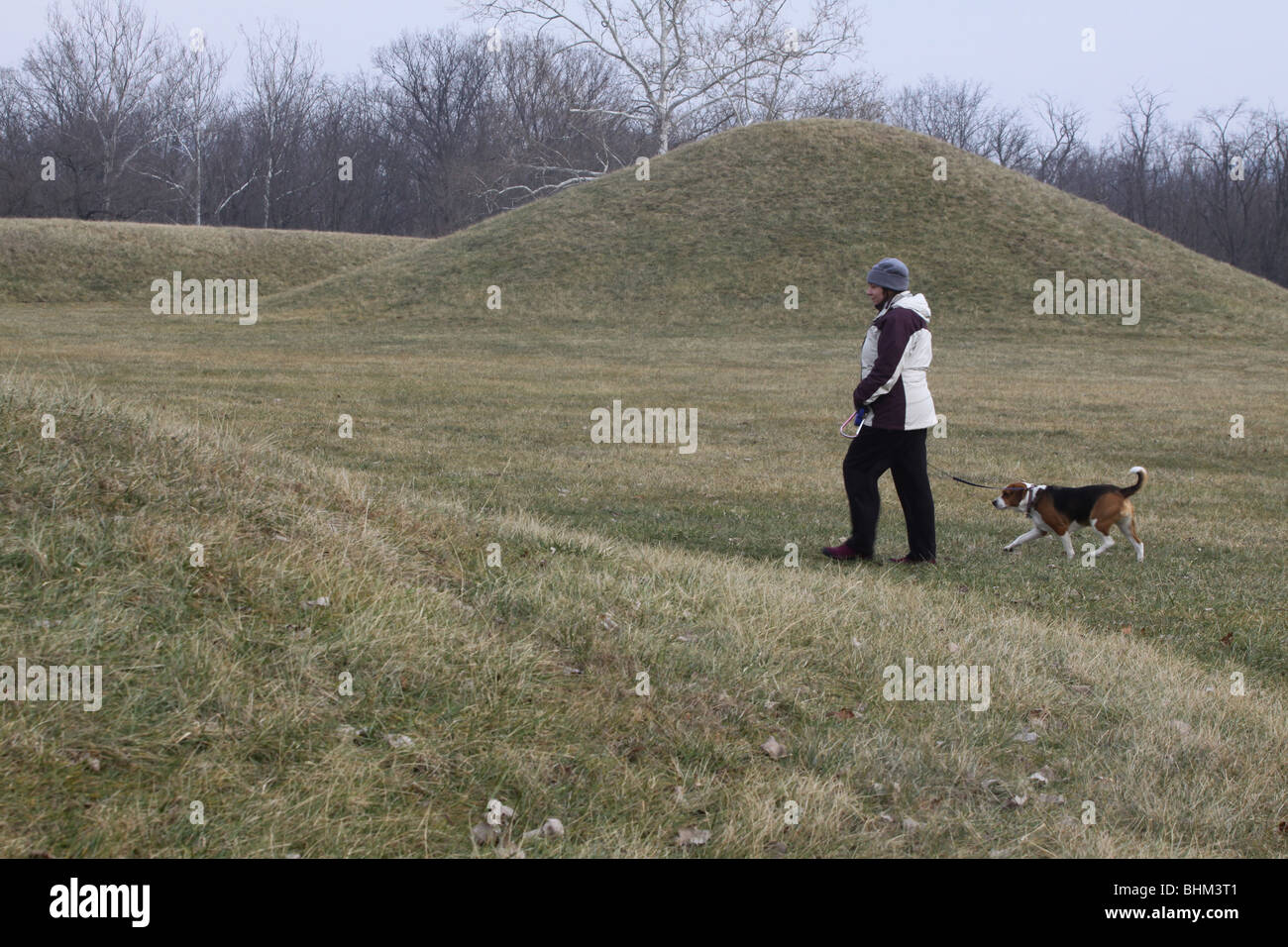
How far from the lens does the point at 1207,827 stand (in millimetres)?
4301

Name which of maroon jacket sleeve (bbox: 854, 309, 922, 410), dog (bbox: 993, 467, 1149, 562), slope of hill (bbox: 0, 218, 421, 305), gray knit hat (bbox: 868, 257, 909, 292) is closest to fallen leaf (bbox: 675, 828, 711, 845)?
maroon jacket sleeve (bbox: 854, 309, 922, 410)

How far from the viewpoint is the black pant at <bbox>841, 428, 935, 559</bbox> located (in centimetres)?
829

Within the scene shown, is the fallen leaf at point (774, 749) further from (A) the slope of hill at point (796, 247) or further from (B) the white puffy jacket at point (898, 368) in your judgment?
(A) the slope of hill at point (796, 247)

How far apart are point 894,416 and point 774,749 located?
163 inches

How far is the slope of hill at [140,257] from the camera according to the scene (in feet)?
140

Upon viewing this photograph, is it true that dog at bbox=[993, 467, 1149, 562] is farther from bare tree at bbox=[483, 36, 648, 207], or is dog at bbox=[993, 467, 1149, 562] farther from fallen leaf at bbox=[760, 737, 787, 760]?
bare tree at bbox=[483, 36, 648, 207]

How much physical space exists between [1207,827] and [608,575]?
3.26m

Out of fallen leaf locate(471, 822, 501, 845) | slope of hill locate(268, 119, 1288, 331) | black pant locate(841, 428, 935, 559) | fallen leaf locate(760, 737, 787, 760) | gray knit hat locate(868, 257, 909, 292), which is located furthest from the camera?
slope of hill locate(268, 119, 1288, 331)

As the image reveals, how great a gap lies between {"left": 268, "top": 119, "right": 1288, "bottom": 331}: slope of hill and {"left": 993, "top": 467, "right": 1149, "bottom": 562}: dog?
25872mm

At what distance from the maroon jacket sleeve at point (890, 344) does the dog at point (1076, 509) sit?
213 centimetres

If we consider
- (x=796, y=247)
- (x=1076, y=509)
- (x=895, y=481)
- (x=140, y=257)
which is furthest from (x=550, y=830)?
(x=140, y=257)

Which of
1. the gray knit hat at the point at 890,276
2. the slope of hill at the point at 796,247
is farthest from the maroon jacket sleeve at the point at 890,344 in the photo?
the slope of hill at the point at 796,247

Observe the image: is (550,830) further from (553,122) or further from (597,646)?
(553,122)
